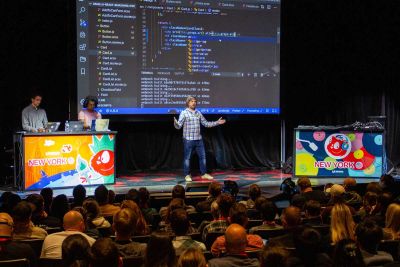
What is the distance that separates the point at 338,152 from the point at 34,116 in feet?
17.8

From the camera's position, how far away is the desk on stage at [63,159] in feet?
26.9

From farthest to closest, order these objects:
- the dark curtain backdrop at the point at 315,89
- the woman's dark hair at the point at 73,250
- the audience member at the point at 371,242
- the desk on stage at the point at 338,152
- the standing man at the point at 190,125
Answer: the dark curtain backdrop at the point at 315,89, the standing man at the point at 190,125, the desk on stage at the point at 338,152, the audience member at the point at 371,242, the woman's dark hair at the point at 73,250

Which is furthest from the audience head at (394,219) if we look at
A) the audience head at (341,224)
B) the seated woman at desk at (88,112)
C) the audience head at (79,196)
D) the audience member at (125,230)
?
the seated woman at desk at (88,112)

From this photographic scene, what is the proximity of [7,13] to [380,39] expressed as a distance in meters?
7.93

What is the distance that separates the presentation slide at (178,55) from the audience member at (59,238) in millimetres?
6008

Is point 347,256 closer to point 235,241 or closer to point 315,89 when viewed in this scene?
point 235,241

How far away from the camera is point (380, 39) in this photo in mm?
12180

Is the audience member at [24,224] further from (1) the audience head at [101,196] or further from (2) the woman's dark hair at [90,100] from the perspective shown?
(2) the woman's dark hair at [90,100]

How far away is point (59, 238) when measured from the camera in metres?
4.06

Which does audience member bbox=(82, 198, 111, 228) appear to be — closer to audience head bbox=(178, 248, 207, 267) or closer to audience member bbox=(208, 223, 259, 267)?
audience member bbox=(208, 223, 259, 267)

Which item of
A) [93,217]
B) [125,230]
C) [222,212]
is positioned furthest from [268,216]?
[93,217]

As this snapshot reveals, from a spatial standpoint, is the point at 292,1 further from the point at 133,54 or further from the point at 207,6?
the point at 133,54

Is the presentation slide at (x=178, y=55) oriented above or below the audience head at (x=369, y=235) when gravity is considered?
above

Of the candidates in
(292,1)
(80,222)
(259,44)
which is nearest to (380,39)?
(292,1)
